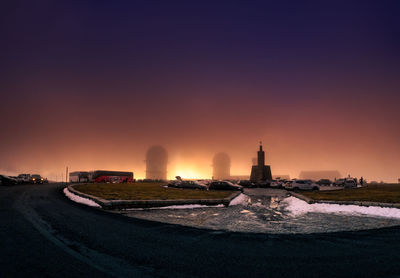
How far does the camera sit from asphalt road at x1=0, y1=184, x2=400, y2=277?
495cm

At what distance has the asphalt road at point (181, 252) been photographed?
495cm

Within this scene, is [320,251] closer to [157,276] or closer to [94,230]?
[157,276]

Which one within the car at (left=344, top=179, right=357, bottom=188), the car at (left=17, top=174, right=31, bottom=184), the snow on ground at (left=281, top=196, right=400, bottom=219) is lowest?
the car at (left=344, top=179, right=357, bottom=188)

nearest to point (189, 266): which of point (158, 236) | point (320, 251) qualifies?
point (158, 236)

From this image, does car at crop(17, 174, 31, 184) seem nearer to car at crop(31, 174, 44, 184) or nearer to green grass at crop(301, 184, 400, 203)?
car at crop(31, 174, 44, 184)

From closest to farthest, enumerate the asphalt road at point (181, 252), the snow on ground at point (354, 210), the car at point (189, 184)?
the asphalt road at point (181, 252) → the snow on ground at point (354, 210) → the car at point (189, 184)

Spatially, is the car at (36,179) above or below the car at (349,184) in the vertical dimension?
above

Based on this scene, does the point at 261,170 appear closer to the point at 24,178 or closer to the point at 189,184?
the point at 189,184

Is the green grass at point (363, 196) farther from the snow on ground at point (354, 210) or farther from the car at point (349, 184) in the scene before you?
the car at point (349, 184)

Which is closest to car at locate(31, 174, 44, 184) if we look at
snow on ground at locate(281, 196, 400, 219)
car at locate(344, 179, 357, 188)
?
snow on ground at locate(281, 196, 400, 219)

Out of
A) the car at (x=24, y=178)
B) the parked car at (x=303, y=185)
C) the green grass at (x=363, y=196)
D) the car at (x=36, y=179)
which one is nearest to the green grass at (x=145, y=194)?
the green grass at (x=363, y=196)

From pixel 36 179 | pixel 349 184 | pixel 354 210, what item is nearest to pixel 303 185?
pixel 349 184

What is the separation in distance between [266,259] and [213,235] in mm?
2450

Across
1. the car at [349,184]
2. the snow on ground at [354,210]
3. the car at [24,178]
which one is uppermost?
the car at [24,178]
